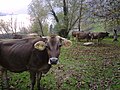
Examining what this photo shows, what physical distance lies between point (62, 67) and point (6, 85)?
3219 millimetres

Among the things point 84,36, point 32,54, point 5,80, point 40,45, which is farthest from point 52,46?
point 84,36

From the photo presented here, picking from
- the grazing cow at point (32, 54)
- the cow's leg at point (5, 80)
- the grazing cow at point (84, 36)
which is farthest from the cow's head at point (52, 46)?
the grazing cow at point (84, 36)

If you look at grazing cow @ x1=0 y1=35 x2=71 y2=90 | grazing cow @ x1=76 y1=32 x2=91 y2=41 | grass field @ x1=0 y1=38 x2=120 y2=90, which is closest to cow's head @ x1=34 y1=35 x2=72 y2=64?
grazing cow @ x1=0 y1=35 x2=71 y2=90

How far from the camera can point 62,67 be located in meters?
10.4

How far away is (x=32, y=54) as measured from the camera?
672 centimetres

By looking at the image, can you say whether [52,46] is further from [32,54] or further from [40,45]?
[32,54]

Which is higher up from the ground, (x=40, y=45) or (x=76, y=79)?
(x=40, y=45)

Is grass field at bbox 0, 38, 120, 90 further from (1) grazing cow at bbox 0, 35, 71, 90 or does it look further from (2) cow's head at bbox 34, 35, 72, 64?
(2) cow's head at bbox 34, 35, 72, 64

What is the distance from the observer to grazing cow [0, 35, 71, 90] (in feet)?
20.4

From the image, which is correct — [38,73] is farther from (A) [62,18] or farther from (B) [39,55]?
(A) [62,18]

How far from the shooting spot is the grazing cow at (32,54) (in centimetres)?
620

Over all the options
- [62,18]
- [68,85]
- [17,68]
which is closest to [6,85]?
[17,68]

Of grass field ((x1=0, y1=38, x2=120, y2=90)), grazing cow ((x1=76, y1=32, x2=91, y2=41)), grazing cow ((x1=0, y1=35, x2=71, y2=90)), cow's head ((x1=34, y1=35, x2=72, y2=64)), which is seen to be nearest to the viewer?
cow's head ((x1=34, y1=35, x2=72, y2=64))

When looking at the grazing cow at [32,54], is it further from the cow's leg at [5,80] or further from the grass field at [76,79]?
the grass field at [76,79]
